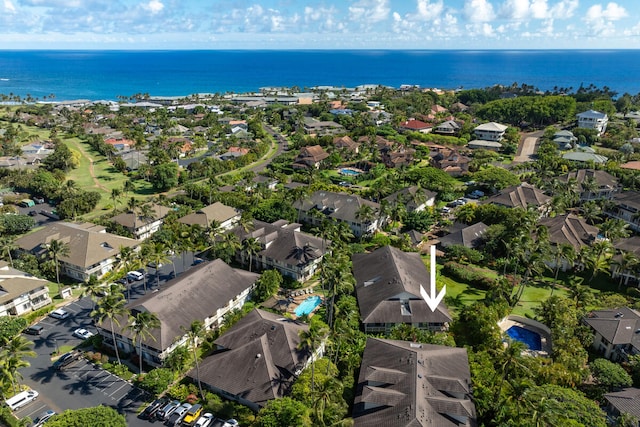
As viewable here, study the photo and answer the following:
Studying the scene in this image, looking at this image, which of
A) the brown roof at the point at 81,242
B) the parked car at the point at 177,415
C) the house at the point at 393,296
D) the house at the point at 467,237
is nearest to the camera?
the parked car at the point at 177,415

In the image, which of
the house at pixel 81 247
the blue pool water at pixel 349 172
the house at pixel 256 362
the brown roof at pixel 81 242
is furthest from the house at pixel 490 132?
the house at pixel 256 362

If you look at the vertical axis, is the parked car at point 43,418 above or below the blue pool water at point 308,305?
above

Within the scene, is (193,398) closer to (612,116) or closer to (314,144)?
(314,144)

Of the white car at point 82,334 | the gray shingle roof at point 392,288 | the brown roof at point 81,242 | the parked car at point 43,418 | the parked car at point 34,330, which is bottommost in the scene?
the parked car at point 34,330

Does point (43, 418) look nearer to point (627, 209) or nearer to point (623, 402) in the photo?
point (623, 402)

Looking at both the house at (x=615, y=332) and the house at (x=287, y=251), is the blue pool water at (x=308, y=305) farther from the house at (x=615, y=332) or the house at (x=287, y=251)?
the house at (x=615, y=332)

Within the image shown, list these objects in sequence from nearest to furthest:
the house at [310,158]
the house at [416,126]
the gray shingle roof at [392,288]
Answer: the gray shingle roof at [392,288] < the house at [310,158] < the house at [416,126]

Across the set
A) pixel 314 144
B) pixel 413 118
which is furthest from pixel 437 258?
pixel 413 118

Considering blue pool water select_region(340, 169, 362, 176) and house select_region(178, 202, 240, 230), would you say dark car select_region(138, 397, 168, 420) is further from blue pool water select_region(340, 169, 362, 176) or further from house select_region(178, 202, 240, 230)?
blue pool water select_region(340, 169, 362, 176)
